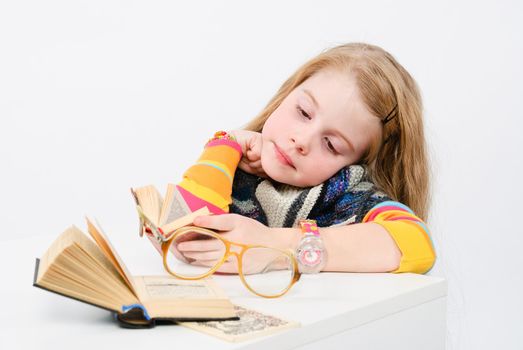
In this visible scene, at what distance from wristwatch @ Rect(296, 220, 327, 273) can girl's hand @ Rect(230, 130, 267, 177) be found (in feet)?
1.29

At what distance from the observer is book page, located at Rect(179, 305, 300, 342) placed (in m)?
0.74

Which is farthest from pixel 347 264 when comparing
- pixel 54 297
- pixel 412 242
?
pixel 54 297

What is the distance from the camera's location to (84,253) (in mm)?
747

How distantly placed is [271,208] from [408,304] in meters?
0.46

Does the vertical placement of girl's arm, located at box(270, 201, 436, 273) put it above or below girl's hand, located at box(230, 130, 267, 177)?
below

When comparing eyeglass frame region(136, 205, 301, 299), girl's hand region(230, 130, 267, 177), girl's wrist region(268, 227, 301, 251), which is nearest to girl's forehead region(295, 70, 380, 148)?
girl's hand region(230, 130, 267, 177)

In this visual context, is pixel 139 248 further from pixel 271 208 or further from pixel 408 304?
pixel 408 304

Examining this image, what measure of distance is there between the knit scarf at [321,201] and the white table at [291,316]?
26 cm

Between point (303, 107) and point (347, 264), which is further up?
point (303, 107)

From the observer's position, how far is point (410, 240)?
1096mm

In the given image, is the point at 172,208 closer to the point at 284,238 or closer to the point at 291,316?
the point at 284,238

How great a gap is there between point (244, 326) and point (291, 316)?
7cm

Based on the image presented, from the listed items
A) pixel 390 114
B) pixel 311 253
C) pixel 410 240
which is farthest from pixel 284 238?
pixel 390 114

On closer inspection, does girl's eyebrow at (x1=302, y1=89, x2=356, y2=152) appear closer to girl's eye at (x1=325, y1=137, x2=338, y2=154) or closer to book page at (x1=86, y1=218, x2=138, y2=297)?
girl's eye at (x1=325, y1=137, x2=338, y2=154)
